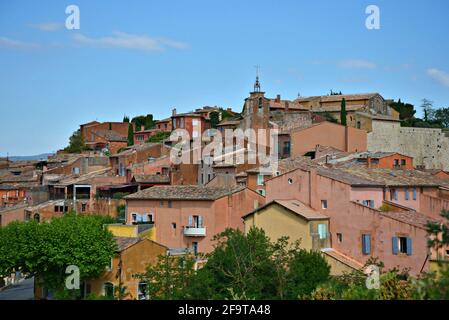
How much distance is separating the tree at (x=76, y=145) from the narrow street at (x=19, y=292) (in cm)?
3526

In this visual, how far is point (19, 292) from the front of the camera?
38531 millimetres

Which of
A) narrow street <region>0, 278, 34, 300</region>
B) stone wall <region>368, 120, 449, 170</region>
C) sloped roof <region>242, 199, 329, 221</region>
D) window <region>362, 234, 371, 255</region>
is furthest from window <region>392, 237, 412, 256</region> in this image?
stone wall <region>368, 120, 449, 170</region>

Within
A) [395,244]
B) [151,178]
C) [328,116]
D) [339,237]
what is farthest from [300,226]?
[328,116]

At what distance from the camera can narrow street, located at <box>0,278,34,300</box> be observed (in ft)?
120

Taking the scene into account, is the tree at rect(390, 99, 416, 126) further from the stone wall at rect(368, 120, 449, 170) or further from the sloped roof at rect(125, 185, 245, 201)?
the sloped roof at rect(125, 185, 245, 201)

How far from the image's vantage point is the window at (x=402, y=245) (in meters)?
30.9

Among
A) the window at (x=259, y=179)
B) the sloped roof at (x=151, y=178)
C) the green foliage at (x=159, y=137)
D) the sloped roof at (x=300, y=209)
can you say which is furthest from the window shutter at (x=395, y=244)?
the green foliage at (x=159, y=137)

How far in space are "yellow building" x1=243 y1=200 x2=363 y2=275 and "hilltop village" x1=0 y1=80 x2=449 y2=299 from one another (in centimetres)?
5

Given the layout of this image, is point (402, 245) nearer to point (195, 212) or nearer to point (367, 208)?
point (367, 208)

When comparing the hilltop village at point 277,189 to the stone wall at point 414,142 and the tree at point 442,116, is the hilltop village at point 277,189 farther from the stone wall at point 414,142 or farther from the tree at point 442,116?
the tree at point 442,116

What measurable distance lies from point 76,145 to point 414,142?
36.0 meters

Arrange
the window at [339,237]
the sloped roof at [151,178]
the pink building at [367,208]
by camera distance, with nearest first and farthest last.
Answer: the pink building at [367,208]
the window at [339,237]
the sloped roof at [151,178]

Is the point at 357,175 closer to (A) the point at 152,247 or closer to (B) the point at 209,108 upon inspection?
(A) the point at 152,247
